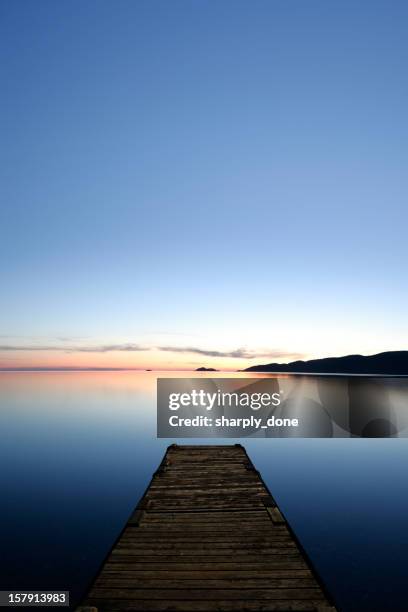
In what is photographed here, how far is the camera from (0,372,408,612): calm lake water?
11.8 m

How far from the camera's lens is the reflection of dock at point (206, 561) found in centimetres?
593

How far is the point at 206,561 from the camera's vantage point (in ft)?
23.6

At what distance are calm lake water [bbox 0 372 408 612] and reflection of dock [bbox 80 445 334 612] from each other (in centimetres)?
354

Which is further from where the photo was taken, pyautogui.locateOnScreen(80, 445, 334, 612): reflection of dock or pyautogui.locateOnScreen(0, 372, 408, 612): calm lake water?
pyautogui.locateOnScreen(0, 372, 408, 612): calm lake water

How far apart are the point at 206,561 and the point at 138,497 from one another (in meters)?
14.5

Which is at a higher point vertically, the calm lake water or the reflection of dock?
the reflection of dock

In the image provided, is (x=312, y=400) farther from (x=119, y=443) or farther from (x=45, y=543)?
(x=45, y=543)

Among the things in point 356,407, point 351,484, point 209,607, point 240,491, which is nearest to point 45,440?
point 351,484

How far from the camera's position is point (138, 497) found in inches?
800

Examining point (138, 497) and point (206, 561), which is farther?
point (138, 497)

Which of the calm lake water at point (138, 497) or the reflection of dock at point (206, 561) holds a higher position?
the reflection of dock at point (206, 561)

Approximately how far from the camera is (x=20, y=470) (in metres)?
25.1

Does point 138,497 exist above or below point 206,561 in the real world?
below

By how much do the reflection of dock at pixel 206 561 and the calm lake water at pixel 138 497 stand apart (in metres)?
3.54
